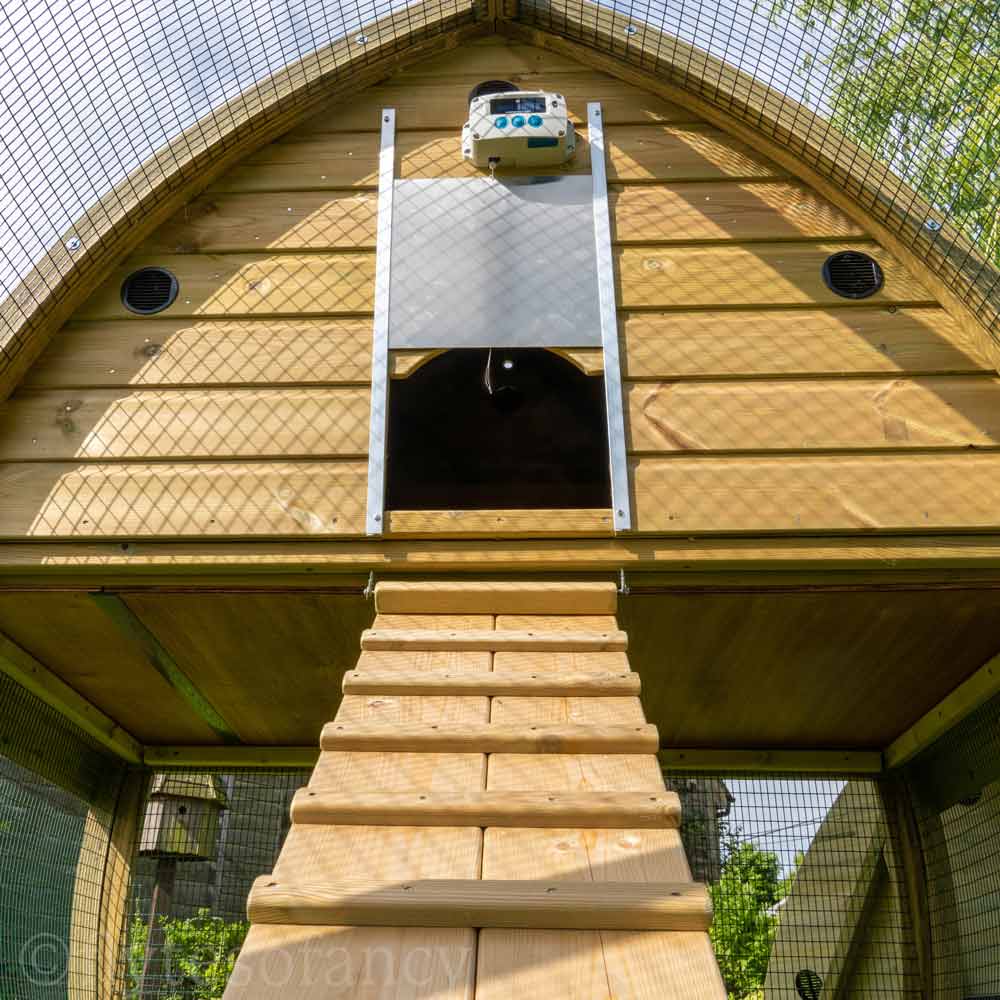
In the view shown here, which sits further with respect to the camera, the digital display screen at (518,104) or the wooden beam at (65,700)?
the wooden beam at (65,700)

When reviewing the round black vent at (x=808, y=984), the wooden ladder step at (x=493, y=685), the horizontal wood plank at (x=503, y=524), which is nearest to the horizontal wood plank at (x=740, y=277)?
the horizontal wood plank at (x=503, y=524)

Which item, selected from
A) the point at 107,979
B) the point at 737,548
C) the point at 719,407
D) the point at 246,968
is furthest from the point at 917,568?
the point at 107,979

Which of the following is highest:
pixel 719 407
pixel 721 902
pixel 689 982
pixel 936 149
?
pixel 936 149

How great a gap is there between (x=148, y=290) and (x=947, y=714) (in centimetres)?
267

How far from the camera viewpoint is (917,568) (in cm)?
222

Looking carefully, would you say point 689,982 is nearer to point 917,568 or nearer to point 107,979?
point 917,568

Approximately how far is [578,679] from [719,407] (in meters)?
0.92

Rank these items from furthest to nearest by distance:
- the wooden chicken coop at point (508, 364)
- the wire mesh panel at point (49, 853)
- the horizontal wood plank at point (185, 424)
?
the wire mesh panel at point (49, 853) → the horizontal wood plank at point (185, 424) → the wooden chicken coop at point (508, 364)

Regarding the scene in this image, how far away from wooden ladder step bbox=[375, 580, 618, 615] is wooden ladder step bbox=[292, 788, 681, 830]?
86cm

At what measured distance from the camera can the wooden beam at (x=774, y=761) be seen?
355cm

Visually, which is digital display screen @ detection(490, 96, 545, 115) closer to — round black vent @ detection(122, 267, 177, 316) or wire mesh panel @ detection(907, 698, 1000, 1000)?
round black vent @ detection(122, 267, 177, 316)

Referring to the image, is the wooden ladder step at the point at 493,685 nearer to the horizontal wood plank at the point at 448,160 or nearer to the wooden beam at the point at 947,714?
the horizontal wood plank at the point at 448,160

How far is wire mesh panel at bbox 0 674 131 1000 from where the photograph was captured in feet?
9.68

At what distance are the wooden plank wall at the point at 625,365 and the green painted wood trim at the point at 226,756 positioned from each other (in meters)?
1.67
